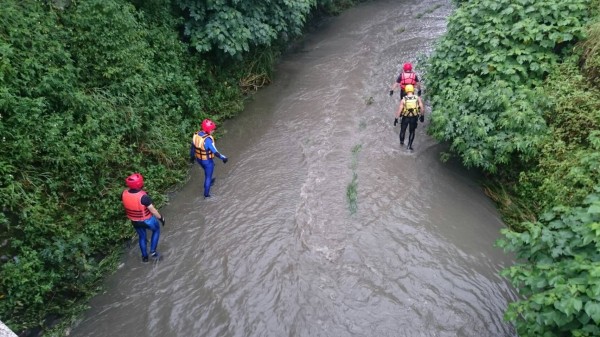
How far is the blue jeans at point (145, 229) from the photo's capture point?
22.1ft

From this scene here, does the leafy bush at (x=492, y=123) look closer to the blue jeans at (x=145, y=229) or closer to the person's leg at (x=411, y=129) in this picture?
the person's leg at (x=411, y=129)

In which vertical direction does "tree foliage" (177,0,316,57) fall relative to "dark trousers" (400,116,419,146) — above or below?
above

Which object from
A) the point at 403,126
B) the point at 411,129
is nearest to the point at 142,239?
the point at 403,126

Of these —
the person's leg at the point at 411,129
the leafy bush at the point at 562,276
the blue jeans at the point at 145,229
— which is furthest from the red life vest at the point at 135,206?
the person's leg at the point at 411,129

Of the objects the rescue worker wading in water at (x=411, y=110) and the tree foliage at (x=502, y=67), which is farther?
the rescue worker wading in water at (x=411, y=110)

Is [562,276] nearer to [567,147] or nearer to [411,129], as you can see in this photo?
[567,147]

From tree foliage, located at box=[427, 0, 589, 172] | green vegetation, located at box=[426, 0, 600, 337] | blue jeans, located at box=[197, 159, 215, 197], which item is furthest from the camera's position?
blue jeans, located at box=[197, 159, 215, 197]

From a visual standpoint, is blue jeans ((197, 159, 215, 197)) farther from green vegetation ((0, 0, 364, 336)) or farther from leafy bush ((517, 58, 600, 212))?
leafy bush ((517, 58, 600, 212))

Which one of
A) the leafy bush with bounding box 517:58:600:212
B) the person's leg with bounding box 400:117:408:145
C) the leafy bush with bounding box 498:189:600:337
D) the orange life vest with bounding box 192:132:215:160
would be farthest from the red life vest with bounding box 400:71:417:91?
the leafy bush with bounding box 498:189:600:337

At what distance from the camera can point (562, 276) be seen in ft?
13.5

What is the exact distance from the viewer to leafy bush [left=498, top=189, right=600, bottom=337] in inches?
149

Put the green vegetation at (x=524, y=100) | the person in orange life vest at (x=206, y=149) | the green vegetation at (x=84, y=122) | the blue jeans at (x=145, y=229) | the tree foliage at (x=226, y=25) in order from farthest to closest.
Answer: the tree foliage at (x=226, y=25)
the person in orange life vest at (x=206, y=149)
the green vegetation at (x=524, y=100)
the blue jeans at (x=145, y=229)
the green vegetation at (x=84, y=122)

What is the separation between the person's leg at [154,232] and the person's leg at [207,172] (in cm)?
172

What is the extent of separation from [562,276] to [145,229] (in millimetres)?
5975
